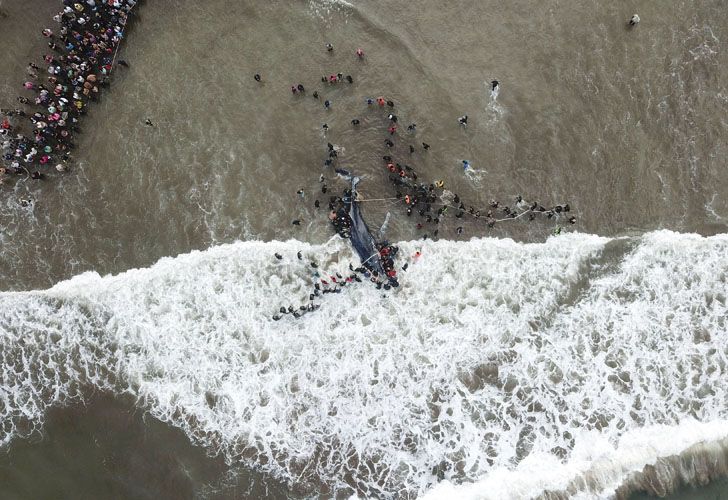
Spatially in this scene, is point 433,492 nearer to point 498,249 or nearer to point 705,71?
point 498,249

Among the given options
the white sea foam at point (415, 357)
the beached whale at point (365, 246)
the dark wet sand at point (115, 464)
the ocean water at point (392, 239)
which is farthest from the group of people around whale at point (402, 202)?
the dark wet sand at point (115, 464)

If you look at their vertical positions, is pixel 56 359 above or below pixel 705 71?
below

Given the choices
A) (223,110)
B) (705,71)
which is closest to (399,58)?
(223,110)

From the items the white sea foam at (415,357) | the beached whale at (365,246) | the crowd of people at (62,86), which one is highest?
the crowd of people at (62,86)

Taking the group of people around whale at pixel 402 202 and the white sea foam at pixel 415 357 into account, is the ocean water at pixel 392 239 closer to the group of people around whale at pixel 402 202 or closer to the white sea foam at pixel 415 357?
the white sea foam at pixel 415 357

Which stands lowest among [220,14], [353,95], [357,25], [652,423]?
[652,423]

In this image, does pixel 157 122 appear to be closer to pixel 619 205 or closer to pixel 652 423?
pixel 619 205

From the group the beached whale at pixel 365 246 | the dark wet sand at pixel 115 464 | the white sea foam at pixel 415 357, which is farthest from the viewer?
the beached whale at pixel 365 246
